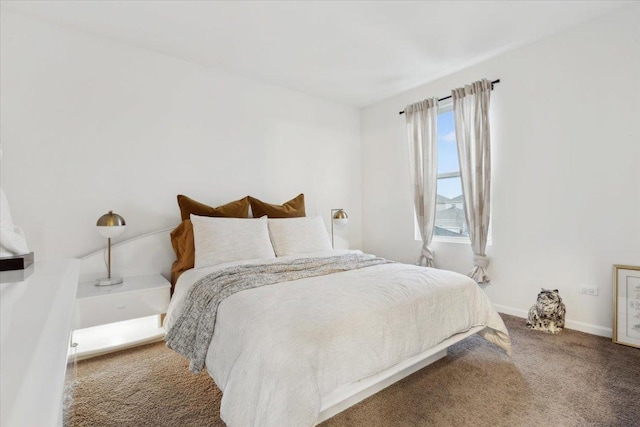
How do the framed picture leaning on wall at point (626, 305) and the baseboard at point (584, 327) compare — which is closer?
the framed picture leaning on wall at point (626, 305)

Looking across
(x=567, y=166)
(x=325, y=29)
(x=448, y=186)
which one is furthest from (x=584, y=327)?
(x=325, y=29)

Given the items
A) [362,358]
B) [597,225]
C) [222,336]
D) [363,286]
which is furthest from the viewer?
[597,225]

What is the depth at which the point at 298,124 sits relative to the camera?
3.92 meters

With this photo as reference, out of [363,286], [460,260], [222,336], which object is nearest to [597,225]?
[460,260]

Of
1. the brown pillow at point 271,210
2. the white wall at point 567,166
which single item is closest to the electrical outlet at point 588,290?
the white wall at point 567,166

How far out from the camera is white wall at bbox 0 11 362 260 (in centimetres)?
237

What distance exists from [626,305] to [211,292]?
3020 mm

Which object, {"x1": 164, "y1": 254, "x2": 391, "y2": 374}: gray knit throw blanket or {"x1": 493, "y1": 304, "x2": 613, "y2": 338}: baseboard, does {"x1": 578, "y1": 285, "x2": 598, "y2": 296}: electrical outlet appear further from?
{"x1": 164, "y1": 254, "x2": 391, "y2": 374}: gray knit throw blanket

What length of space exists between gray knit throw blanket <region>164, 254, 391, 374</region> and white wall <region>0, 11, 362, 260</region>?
1297 millimetres

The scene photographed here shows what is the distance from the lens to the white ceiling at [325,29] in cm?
230

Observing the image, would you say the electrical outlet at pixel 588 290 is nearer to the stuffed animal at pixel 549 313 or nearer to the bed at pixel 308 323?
the stuffed animal at pixel 549 313

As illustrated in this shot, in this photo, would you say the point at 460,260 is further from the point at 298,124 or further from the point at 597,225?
the point at 298,124

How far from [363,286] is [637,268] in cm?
218

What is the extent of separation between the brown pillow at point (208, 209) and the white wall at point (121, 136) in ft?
0.67
